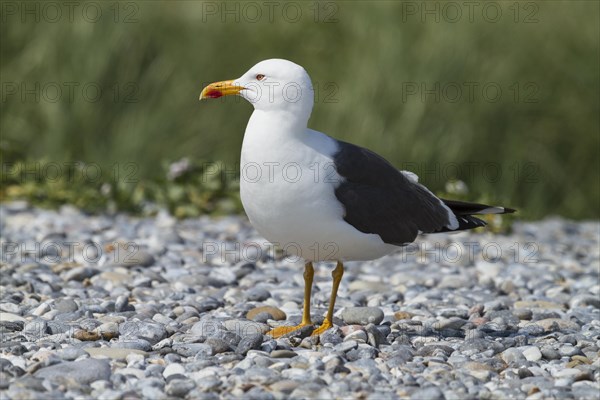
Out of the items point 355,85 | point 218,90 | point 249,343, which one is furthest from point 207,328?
point 355,85

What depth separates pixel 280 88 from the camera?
14.7 ft

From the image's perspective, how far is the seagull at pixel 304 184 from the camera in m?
4.38

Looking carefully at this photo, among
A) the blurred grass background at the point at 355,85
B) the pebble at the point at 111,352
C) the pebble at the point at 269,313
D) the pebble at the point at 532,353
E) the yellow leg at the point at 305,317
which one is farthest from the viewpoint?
the blurred grass background at the point at 355,85

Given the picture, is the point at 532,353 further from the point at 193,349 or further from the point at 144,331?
the point at 144,331

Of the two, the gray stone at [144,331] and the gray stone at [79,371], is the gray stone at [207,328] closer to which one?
the gray stone at [144,331]

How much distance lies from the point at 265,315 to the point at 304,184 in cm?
110

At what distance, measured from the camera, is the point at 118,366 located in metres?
4.05

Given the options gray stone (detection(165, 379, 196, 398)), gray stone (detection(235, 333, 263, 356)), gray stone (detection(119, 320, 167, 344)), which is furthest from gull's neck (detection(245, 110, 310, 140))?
gray stone (detection(165, 379, 196, 398))

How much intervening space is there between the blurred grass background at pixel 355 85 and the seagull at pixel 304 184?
14.5 feet

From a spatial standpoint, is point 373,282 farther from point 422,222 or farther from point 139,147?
point 139,147

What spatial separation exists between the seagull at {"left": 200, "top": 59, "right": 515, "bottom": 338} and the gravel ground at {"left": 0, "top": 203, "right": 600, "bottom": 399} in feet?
1.50

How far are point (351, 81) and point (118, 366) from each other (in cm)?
665

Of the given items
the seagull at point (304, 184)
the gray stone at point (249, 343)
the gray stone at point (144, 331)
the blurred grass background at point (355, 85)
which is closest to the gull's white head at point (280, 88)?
the seagull at point (304, 184)

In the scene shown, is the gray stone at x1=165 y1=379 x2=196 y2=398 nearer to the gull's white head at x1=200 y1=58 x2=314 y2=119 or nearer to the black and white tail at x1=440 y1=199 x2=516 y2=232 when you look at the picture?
the gull's white head at x1=200 y1=58 x2=314 y2=119
